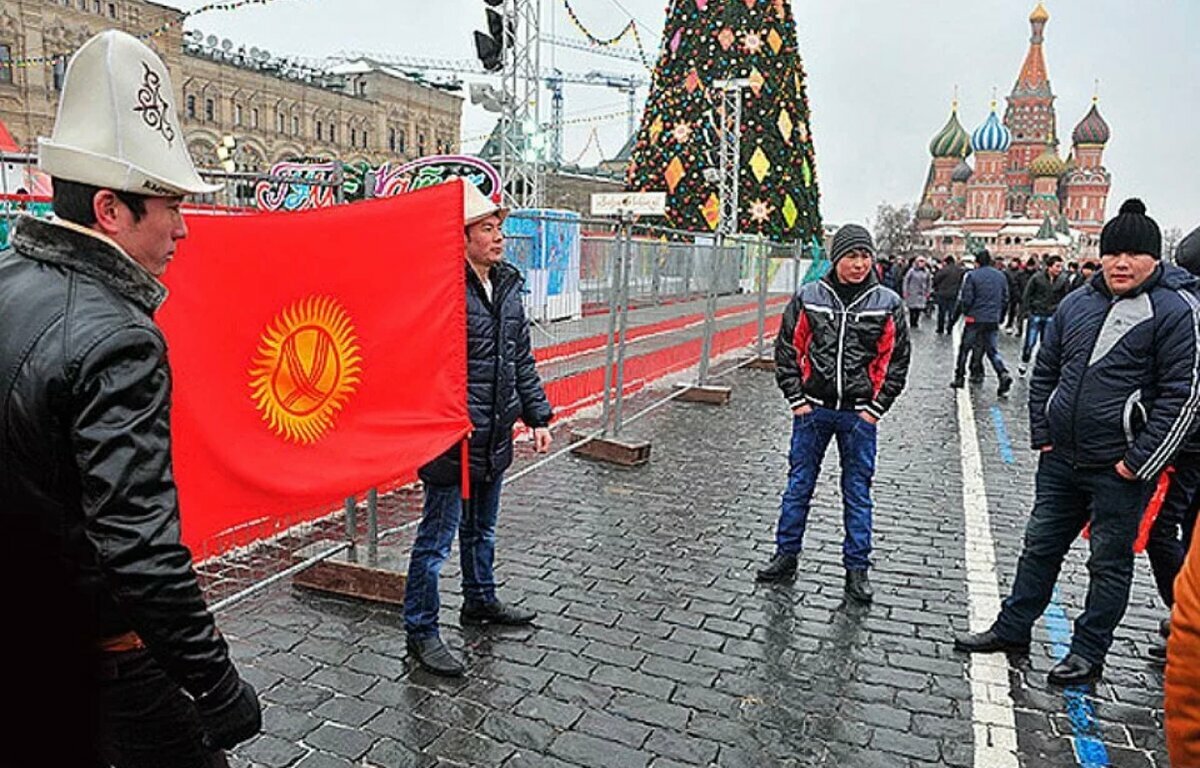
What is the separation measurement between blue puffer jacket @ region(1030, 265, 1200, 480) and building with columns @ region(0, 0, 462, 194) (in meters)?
41.1

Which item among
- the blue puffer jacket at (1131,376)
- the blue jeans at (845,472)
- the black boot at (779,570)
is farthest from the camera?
the black boot at (779,570)

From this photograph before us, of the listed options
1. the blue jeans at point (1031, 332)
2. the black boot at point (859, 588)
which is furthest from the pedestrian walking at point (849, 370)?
the blue jeans at point (1031, 332)

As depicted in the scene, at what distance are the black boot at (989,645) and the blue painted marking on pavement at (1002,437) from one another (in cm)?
473

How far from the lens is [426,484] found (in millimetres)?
4145

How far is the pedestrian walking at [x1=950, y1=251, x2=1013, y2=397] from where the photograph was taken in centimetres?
1234

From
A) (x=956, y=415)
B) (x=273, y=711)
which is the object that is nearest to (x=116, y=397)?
(x=273, y=711)

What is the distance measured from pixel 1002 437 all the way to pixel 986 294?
332 centimetres

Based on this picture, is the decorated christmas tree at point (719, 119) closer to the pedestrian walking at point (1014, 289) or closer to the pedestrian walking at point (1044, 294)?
the pedestrian walking at point (1014, 289)

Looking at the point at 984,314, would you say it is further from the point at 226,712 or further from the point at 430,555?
the point at 226,712

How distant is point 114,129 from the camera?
1749 millimetres

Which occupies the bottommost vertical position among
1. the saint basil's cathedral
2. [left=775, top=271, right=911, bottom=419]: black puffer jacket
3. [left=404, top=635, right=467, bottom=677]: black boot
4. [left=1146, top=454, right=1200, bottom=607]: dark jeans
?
[left=404, top=635, right=467, bottom=677]: black boot

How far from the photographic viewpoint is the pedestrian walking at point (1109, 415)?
389 cm

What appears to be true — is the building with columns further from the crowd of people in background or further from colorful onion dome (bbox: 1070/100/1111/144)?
colorful onion dome (bbox: 1070/100/1111/144)

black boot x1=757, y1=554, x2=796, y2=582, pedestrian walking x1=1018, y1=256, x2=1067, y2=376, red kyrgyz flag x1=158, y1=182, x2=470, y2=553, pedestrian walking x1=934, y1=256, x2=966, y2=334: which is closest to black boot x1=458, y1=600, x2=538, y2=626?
red kyrgyz flag x1=158, y1=182, x2=470, y2=553
